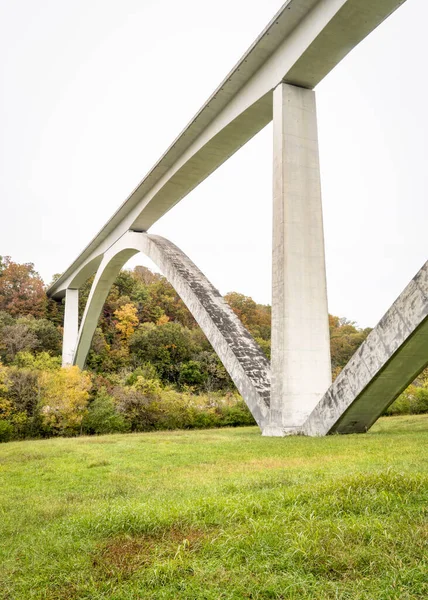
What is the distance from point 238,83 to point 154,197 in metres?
7.85

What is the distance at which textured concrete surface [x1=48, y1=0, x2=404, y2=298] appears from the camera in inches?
440

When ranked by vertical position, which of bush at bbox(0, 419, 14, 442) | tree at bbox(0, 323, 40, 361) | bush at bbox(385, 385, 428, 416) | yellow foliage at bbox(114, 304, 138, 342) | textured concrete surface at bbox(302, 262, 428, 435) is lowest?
bush at bbox(0, 419, 14, 442)

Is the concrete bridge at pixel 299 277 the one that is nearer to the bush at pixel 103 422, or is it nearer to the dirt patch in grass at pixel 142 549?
the dirt patch in grass at pixel 142 549

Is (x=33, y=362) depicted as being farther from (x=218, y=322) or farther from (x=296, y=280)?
(x=296, y=280)

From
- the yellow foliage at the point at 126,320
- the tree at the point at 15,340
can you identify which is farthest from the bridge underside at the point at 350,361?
the yellow foliage at the point at 126,320

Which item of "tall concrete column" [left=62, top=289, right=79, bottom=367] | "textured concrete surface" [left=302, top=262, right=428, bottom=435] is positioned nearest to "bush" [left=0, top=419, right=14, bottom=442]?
"textured concrete surface" [left=302, top=262, right=428, bottom=435]

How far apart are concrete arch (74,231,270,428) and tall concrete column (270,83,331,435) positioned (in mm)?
1026

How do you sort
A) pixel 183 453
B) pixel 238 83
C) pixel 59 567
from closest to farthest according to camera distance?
pixel 59 567
pixel 183 453
pixel 238 83

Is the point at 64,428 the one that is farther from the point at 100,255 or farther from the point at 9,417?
the point at 100,255

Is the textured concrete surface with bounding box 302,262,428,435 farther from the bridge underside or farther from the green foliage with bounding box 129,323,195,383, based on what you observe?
the green foliage with bounding box 129,323,195,383

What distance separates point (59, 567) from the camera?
10.5 feet

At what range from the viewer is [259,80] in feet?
45.8

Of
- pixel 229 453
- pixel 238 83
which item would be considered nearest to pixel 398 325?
pixel 229 453

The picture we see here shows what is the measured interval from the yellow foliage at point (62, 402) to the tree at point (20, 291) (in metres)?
23.1
